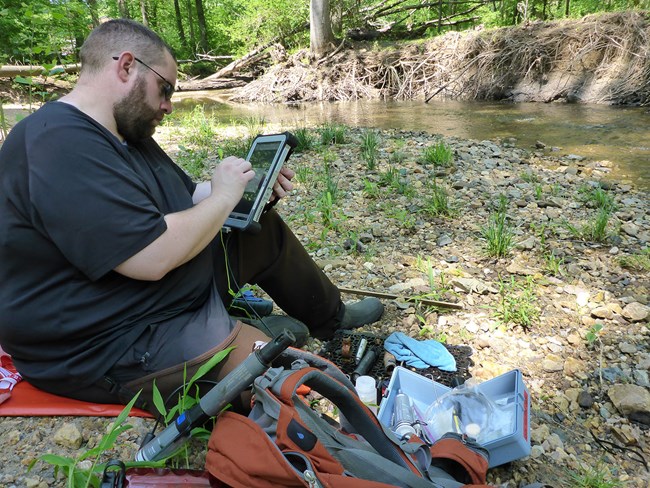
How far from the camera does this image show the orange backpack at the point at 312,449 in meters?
1.16

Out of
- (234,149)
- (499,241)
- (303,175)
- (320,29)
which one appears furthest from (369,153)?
(320,29)

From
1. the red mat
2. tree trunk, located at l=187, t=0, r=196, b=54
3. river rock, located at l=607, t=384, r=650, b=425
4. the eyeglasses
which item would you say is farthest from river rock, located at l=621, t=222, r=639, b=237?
tree trunk, located at l=187, t=0, r=196, b=54

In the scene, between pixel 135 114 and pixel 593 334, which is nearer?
pixel 135 114

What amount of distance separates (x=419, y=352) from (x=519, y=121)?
672 centimetres

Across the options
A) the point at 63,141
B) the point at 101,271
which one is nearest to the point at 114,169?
the point at 63,141

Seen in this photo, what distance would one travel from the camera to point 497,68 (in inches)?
406

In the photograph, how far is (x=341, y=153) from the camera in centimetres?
586

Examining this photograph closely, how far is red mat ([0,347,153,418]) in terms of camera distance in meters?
1.77

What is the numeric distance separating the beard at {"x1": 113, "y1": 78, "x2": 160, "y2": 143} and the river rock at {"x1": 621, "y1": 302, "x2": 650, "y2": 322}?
A: 8.43ft

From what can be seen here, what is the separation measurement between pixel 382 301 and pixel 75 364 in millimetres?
1797

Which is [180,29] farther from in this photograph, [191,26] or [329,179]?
[329,179]

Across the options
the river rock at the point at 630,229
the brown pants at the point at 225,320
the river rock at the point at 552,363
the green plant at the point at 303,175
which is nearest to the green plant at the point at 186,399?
the brown pants at the point at 225,320

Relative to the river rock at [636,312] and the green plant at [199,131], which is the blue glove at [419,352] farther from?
the green plant at [199,131]

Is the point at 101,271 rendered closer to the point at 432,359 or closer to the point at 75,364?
the point at 75,364
